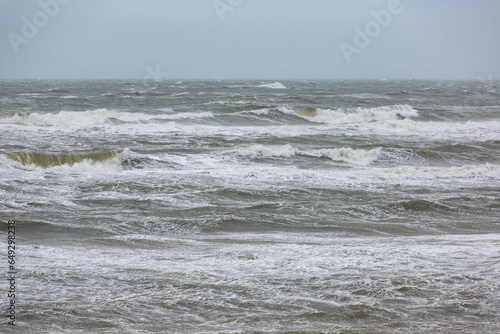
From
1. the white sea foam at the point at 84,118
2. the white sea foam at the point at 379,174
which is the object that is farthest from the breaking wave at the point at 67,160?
the white sea foam at the point at 84,118

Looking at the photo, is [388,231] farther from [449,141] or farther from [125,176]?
[449,141]

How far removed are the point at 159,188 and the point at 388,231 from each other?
19.1 feet

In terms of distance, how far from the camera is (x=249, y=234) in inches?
416

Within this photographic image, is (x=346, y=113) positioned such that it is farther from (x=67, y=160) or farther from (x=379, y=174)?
(x=67, y=160)

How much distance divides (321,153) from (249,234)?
10430mm

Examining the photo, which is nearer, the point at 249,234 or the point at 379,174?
the point at 249,234

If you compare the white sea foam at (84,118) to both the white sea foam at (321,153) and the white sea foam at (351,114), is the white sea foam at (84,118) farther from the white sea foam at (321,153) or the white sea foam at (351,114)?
the white sea foam at (321,153)

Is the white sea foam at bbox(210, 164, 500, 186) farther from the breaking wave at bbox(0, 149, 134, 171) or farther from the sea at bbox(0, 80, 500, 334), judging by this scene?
the breaking wave at bbox(0, 149, 134, 171)

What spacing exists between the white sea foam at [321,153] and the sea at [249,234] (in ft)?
0.22

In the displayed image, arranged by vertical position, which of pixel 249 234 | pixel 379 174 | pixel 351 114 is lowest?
pixel 249 234

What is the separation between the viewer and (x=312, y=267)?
824cm

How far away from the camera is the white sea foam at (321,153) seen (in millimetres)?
20094

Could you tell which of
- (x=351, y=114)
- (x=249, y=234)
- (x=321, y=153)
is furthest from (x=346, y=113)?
(x=249, y=234)

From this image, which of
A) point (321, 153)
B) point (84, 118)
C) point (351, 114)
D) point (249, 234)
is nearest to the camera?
point (249, 234)
